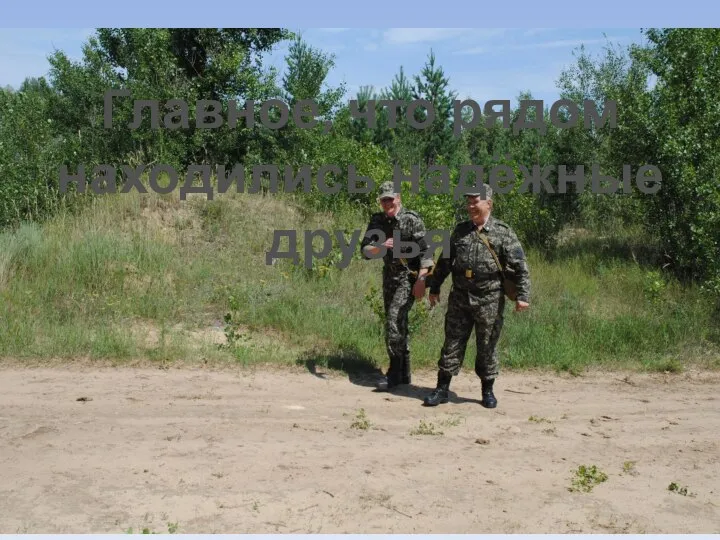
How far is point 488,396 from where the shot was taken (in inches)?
306

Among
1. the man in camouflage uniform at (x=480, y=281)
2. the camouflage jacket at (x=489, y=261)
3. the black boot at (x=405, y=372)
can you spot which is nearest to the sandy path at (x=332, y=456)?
the black boot at (x=405, y=372)

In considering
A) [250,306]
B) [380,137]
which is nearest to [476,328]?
[250,306]

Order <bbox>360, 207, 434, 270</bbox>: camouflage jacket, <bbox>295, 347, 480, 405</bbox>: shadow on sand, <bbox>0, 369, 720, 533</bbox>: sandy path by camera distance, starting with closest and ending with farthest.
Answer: <bbox>0, 369, 720, 533</bbox>: sandy path → <bbox>360, 207, 434, 270</bbox>: camouflage jacket → <bbox>295, 347, 480, 405</bbox>: shadow on sand

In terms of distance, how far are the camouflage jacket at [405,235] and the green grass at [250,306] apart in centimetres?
185

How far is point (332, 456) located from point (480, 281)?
2331mm

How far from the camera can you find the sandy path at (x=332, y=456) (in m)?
5.02

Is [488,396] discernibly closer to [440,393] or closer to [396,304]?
[440,393]

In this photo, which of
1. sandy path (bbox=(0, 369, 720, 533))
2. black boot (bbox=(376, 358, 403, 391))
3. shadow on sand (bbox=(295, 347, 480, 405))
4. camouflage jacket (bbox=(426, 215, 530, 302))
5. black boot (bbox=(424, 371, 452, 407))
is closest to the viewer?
sandy path (bbox=(0, 369, 720, 533))

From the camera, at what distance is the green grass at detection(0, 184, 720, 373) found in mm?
9586

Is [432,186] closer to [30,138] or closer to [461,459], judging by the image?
[30,138]

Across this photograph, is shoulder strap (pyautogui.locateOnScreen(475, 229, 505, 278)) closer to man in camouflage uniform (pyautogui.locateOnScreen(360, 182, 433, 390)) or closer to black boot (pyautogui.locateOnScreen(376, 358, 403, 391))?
man in camouflage uniform (pyautogui.locateOnScreen(360, 182, 433, 390))

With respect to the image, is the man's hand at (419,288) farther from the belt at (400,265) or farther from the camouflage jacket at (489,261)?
the camouflage jacket at (489,261)

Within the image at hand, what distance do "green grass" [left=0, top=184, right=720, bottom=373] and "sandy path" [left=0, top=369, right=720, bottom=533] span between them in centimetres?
80

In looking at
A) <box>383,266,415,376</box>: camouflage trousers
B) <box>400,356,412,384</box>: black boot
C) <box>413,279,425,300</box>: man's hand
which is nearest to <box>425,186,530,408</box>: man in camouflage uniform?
<box>413,279,425,300</box>: man's hand
